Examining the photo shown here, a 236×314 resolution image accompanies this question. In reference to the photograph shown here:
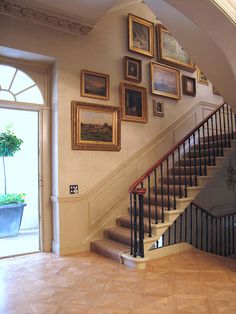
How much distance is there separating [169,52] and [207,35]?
299 cm

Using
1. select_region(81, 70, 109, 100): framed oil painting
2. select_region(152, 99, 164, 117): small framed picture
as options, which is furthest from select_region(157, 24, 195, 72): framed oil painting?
select_region(81, 70, 109, 100): framed oil painting

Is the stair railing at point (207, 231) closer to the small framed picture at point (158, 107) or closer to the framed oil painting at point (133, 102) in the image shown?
the small framed picture at point (158, 107)

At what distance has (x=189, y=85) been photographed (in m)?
6.00

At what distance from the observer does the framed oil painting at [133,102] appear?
4855mm

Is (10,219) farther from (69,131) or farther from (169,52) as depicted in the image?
(169,52)

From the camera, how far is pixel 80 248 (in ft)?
13.7

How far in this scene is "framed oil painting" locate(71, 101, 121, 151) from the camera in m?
4.30

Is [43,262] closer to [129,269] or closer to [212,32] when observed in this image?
[129,269]

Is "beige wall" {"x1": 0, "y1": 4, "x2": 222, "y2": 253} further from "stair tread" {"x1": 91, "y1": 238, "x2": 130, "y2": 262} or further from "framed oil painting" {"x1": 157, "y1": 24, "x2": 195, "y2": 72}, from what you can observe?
"framed oil painting" {"x1": 157, "y1": 24, "x2": 195, "y2": 72}

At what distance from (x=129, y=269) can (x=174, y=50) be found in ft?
14.8

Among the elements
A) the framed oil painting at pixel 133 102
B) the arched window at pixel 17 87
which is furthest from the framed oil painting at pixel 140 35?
the arched window at pixel 17 87

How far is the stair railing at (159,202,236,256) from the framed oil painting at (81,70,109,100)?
2871 mm

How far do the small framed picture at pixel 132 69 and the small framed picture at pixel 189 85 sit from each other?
1275 mm

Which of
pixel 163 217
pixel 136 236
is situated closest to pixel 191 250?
pixel 163 217
